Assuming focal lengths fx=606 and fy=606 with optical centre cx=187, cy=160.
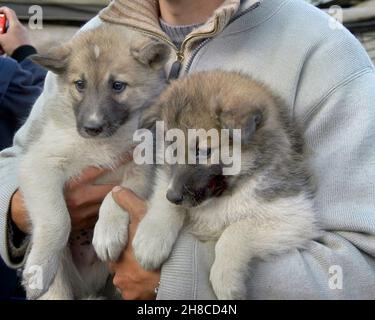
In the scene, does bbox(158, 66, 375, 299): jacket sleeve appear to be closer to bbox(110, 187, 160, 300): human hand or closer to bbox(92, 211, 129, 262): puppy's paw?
bbox(110, 187, 160, 300): human hand

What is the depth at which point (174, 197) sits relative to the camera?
196 cm

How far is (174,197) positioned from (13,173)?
37.1 inches

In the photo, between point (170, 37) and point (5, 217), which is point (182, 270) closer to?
point (5, 217)

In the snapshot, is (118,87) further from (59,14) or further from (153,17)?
(59,14)

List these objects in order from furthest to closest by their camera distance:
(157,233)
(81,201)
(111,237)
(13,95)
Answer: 1. (13,95)
2. (81,201)
3. (111,237)
4. (157,233)

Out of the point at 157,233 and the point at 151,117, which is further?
the point at 151,117

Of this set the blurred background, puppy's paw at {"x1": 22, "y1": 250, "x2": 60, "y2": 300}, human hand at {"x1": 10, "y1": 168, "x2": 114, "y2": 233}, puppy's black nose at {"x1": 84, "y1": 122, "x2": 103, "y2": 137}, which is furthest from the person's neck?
the blurred background

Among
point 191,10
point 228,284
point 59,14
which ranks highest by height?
point 59,14

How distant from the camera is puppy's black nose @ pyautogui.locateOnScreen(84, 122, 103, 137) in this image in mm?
2303

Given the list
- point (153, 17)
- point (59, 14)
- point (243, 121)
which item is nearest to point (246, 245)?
point (243, 121)

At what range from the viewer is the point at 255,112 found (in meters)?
1.97

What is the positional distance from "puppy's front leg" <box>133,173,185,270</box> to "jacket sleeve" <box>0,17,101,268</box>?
68 cm

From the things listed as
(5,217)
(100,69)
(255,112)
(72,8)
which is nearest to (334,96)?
(255,112)
